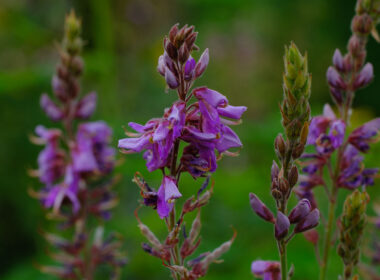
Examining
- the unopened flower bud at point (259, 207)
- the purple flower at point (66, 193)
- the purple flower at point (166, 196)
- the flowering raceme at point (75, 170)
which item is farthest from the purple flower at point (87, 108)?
the unopened flower bud at point (259, 207)

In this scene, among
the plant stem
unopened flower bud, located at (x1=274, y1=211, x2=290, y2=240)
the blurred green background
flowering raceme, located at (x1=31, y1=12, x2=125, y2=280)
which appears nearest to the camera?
unopened flower bud, located at (x1=274, y1=211, x2=290, y2=240)

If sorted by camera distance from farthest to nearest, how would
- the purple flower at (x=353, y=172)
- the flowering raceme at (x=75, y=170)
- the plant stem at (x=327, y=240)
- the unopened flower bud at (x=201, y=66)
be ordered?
the flowering raceme at (x=75, y=170) → the purple flower at (x=353, y=172) → the plant stem at (x=327, y=240) → the unopened flower bud at (x=201, y=66)

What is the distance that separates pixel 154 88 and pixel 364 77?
21.2 feet

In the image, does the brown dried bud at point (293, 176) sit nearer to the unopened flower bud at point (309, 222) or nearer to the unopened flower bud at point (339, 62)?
the unopened flower bud at point (309, 222)

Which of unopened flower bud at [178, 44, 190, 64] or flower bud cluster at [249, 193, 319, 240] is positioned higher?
unopened flower bud at [178, 44, 190, 64]

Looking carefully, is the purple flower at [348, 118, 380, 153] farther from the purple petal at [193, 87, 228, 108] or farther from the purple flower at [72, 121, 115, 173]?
the purple flower at [72, 121, 115, 173]

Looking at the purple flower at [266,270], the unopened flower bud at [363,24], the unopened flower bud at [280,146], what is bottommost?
the purple flower at [266,270]

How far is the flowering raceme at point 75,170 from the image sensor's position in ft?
7.40

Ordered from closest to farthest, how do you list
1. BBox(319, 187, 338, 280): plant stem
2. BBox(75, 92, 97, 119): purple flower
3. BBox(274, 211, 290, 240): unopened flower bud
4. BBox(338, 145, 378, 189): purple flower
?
BBox(274, 211, 290, 240): unopened flower bud
BBox(319, 187, 338, 280): plant stem
BBox(338, 145, 378, 189): purple flower
BBox(75, 92, 97, 119): purple flower

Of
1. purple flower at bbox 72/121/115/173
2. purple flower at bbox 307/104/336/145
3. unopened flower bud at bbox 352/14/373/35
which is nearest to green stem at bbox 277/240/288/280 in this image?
purple flower at bbox 307/104/336/145

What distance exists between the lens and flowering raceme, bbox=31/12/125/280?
2256 mm

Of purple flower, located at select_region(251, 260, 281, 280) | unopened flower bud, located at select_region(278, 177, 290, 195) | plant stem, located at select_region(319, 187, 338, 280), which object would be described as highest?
unopened flower bud, located at select_region(278, 177, 290, 195)

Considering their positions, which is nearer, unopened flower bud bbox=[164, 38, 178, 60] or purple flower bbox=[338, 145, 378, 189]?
unopened flower bud bbox=[164, 38, 178, 60]

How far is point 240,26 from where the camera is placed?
1040cm
